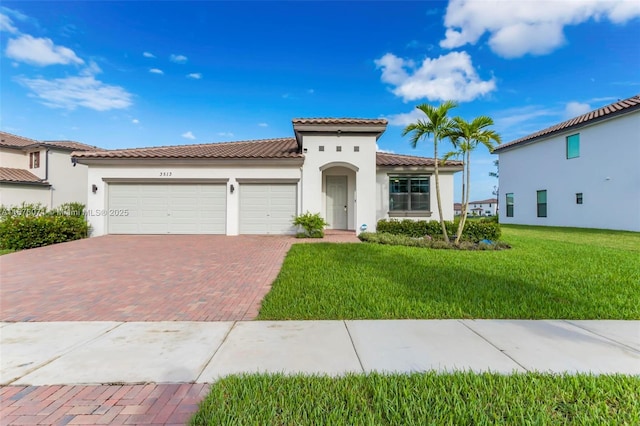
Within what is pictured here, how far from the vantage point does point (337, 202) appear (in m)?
15.7

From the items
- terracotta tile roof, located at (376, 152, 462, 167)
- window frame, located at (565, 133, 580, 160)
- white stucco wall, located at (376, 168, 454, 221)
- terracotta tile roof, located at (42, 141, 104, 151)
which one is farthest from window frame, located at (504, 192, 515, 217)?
terracotta tile roof, located at (42, 141, 104, 151)

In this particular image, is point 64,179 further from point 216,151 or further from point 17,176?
point 216,151

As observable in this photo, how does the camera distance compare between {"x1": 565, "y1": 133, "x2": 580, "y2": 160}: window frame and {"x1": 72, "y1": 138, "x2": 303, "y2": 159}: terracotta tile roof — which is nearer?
{"x1": 72, "y1": 138, "x2": 303, "y2": 159}: terracotta tile roof

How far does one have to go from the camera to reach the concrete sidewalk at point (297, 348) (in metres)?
2.93

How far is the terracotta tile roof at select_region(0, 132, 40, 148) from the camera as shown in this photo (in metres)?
20.5

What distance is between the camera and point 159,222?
14.1 m

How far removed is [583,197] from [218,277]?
23.4 meters

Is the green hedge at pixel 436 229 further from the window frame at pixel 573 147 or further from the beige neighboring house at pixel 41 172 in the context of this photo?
the beige neighboring house at pixel 41 172

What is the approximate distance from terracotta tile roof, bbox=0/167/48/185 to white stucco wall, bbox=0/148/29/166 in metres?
0.54

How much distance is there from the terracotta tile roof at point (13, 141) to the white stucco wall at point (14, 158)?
0.50 m

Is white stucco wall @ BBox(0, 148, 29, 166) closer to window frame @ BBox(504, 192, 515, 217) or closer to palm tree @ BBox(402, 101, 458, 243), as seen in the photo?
palm tree @ BBox(402, 101, 458, 243)

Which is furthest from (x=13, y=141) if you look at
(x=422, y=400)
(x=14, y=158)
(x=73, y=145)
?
(x=422, y=400)

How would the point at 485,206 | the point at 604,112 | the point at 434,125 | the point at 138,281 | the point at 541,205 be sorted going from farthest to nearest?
the point at 485,206 < the point at 541,205 < the point at 604,112 < the point at 434,125 < the point at 138,281

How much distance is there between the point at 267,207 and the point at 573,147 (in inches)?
833
